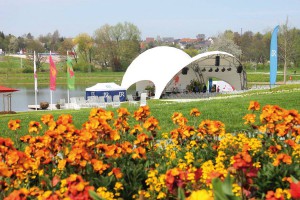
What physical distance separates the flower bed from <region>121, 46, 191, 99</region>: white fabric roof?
24.0 metres

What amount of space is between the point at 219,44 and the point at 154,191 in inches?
2277

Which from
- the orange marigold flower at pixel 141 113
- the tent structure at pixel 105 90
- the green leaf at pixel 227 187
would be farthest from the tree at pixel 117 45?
the green leaf at pixel 227 187

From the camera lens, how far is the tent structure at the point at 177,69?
1200 inches

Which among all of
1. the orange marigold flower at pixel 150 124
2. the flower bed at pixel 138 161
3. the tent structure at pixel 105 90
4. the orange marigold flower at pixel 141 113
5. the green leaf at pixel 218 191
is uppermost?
the tent structure at pixel 105 90

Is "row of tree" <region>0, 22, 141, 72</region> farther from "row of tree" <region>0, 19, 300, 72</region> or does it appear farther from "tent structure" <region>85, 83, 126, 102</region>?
"tent structure" <region>85, 83, 126, 102</region>

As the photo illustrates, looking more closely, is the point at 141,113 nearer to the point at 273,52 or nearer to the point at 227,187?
the point at 227,187

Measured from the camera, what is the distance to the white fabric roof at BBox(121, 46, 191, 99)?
3005cm

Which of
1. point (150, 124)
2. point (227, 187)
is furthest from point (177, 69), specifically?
point (227, 187)

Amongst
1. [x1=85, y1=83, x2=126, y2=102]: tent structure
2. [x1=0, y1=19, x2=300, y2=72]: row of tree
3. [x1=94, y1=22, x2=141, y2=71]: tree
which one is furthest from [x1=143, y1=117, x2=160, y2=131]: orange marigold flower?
[x1=94, y1=22, x2=141, y2=71]: tree

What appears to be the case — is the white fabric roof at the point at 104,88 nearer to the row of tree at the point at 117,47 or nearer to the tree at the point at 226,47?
the tree at the point at 226,47

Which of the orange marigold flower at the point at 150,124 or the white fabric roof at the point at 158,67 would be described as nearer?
the orange marigold flower at the point at 150,124

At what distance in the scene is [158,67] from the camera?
103 feet

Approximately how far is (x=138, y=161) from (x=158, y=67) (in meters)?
26.9

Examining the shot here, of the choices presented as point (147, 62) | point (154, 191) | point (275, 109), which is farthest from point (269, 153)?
point (147, 62)
